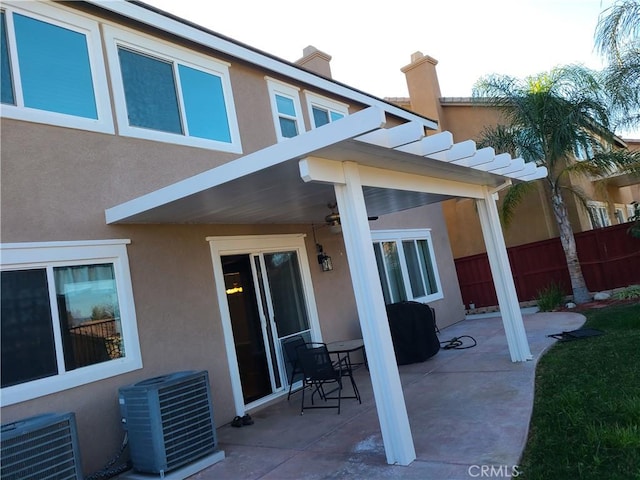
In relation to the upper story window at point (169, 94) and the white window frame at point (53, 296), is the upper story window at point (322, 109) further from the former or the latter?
the white window frame at point (53, 296)

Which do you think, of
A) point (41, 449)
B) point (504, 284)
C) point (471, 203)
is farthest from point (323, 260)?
point (471, 203)

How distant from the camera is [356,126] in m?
3.65

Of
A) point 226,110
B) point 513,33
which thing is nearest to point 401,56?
point 513,33

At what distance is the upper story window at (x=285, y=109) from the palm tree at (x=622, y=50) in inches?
232

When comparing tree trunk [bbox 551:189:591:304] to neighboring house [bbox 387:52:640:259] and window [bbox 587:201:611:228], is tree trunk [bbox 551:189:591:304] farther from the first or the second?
window [bbox 587:201:611:228]

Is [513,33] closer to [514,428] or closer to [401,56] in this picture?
[401,56]

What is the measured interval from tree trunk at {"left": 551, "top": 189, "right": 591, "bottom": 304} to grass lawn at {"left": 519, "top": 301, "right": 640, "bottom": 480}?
5.69m

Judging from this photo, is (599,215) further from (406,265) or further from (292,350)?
(292,350)

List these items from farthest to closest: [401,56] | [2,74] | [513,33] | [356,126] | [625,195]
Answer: [625,195] → [401,56] → [513,33] → [2,74] → [356,126]

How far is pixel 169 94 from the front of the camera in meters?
6.75

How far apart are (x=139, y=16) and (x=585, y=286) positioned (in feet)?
41.4

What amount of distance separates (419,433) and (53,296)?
4.08 meters

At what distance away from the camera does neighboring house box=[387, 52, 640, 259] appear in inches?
597

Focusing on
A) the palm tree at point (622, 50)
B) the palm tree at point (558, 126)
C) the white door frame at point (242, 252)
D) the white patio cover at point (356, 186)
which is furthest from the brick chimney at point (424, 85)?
the white patio cover at point (356, 186)
